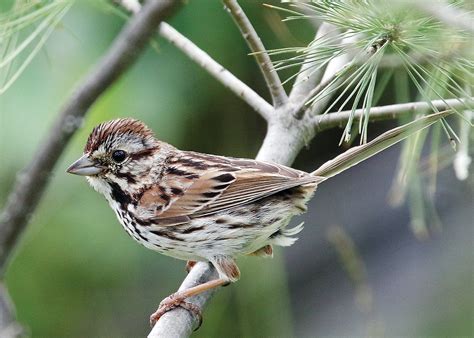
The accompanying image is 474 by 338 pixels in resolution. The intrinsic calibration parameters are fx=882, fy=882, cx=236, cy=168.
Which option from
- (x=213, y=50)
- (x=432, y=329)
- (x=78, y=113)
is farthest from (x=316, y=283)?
(x=78, y=113)

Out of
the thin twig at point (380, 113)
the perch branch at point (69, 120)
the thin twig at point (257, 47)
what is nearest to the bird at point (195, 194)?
the thin twig at point (380, 113)

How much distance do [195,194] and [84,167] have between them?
443 millimetres

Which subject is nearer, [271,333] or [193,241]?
[193,241]

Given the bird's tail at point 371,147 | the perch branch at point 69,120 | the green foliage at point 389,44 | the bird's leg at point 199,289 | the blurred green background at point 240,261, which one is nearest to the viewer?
the perch branch at point 69,120

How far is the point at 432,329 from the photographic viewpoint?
193 inches

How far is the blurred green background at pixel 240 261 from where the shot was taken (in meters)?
4.54

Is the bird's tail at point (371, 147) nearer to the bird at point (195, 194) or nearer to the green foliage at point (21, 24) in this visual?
the bird at point (195, 194)

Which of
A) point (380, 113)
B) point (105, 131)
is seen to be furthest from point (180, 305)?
point (380, 113)

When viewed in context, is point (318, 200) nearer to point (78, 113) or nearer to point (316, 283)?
point (316, 283)

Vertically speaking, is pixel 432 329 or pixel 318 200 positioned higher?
pixel 318 200

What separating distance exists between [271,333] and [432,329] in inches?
41.2

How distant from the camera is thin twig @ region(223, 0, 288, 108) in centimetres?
293

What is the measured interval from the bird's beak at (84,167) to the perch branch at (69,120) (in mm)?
1744

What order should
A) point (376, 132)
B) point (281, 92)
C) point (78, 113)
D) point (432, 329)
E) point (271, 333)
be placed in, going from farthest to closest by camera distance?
point (376, 132)
point (432, 329)
point (271, 333)
point (281, 92)
point (78, 113)
